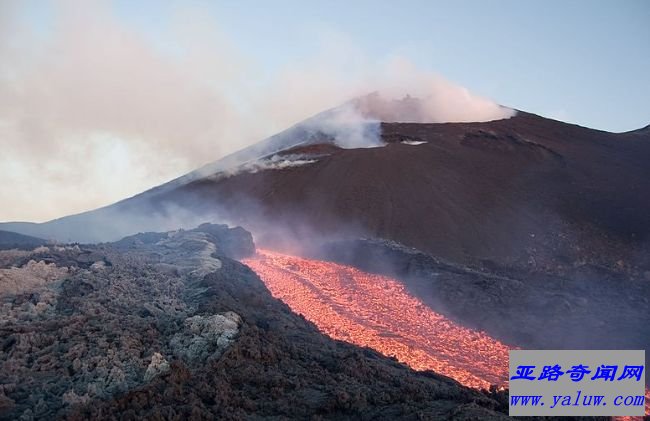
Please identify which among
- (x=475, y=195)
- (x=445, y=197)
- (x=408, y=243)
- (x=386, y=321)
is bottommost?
(x=386, y=321)

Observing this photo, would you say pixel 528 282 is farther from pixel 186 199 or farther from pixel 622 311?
pixel 186 199

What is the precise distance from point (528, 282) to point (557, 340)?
5016 millimetres

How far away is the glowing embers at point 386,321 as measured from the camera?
9.67m

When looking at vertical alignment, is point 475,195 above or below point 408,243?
above

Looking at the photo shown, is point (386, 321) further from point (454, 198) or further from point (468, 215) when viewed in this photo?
point (454, 198)

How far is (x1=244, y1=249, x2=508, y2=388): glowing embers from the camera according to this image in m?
9.67

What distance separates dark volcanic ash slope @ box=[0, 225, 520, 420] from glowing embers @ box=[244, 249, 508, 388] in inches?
48.8

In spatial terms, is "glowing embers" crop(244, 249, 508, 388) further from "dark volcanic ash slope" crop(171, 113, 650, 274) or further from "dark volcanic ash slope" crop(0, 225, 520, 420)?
"dark volcanic ash slope" crop(171, 113, 650, 274)

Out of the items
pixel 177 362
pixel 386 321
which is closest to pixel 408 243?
pixel 386 321

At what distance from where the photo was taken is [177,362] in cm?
626

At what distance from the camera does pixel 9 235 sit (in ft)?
70.7

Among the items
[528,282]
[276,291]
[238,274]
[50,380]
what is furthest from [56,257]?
[528,282]

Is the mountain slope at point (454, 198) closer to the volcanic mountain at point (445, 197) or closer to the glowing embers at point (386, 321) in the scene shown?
the volcanic mountain at point (445, 197)

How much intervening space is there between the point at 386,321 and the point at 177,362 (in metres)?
6.59
